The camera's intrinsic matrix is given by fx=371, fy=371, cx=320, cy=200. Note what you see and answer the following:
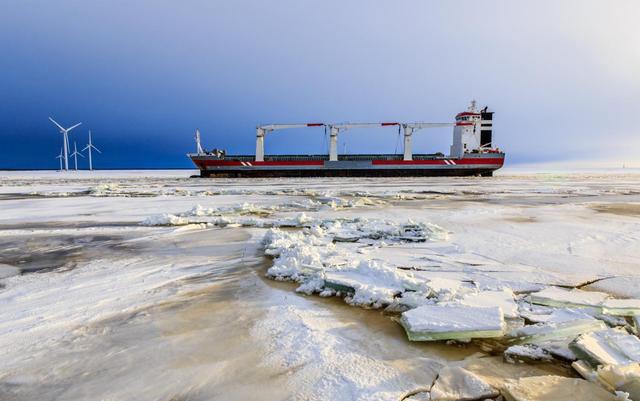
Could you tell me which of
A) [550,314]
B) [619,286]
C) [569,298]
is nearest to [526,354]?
[550,314]

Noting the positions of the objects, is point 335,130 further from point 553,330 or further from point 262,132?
point 553,330

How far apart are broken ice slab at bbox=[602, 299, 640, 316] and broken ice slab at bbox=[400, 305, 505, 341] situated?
79cm

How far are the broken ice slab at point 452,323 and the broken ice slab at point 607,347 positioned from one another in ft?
1.27

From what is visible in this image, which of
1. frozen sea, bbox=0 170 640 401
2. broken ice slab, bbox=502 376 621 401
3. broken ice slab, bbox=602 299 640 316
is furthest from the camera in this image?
broken ice slab, bbox=602 299 640 316

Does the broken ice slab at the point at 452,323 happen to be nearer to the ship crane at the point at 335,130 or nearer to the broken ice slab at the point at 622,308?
the broken ice slab at the point at 622,308

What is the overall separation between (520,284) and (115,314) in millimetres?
3137

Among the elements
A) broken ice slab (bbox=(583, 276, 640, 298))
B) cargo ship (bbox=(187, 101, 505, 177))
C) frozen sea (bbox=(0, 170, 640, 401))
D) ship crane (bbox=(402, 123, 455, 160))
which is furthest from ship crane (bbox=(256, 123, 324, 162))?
broken ice slab (bbox=(583, 276, 640, 298))

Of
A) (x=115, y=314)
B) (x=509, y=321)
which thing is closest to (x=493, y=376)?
(x=509, y=321)

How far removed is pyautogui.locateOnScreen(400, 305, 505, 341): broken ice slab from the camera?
2.11 meters

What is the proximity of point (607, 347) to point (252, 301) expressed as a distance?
2.17 m

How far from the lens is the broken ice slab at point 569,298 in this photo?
2549mm

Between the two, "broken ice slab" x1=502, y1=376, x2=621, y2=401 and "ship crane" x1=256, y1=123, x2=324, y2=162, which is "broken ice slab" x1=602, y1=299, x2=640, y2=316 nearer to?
"broken ice slab" x1=502, y1=376, x2=621, y2=401

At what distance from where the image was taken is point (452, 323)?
2170mm

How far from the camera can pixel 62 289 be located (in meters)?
3.13
